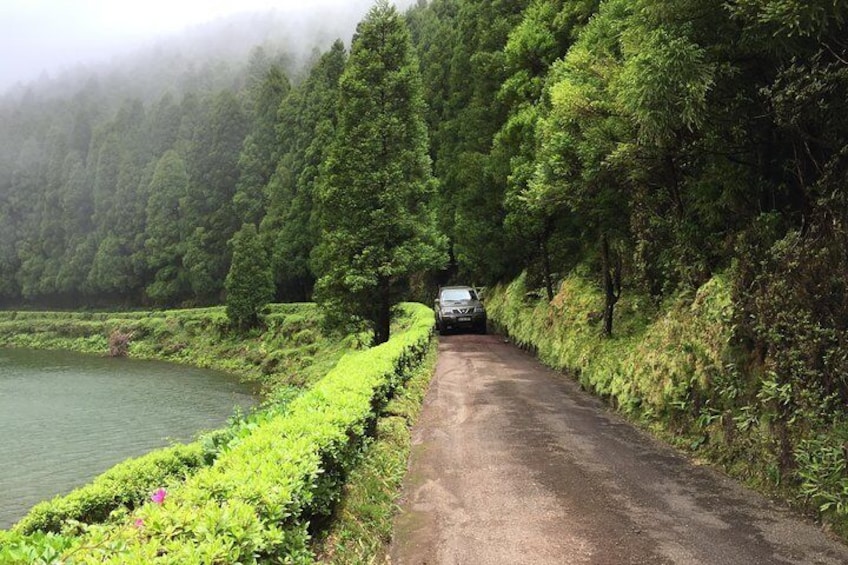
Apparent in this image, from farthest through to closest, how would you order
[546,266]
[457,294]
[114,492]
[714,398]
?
[457,294]
[546,266]
[114,492]
[714,398]

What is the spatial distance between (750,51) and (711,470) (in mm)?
5132

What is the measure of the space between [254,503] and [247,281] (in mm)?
34913

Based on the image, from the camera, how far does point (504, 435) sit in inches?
341

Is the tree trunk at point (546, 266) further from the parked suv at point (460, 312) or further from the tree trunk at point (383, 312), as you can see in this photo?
the tree trunk at point (383, 312)

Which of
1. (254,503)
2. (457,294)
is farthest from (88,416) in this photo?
(254,503)

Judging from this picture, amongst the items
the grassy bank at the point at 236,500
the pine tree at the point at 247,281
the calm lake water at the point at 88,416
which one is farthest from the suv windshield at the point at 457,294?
the pine tree at the point at 247,281

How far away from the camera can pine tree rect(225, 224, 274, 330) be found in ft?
120

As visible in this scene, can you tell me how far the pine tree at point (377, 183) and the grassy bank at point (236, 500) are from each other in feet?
28.7

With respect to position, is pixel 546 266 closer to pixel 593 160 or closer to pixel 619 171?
pixel 619 171

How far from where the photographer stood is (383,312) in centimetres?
1772

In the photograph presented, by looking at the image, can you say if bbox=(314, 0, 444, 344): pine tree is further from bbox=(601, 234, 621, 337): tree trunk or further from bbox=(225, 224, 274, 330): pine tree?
bbox=(225, 224, 274, 330): pine tree

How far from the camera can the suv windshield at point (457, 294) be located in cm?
2417

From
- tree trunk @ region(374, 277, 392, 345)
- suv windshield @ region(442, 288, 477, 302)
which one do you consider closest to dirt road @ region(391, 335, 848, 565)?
tree trunk @ region(374, 277, 392, 345)

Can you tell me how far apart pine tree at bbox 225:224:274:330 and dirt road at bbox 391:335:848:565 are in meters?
29.1
